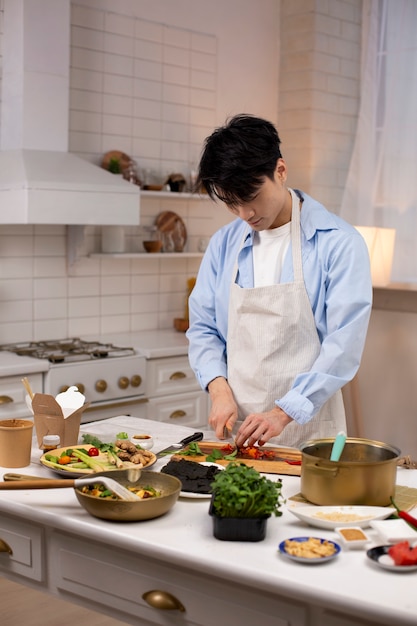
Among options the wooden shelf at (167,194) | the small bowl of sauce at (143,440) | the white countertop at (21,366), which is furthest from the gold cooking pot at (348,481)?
the wooden shelf at (167,194)

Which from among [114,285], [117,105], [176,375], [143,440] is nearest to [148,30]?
[117,105]

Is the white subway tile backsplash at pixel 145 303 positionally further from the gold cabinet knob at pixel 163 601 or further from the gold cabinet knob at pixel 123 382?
the gold cabinet knob at pixel 163 601

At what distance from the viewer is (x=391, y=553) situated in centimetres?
171

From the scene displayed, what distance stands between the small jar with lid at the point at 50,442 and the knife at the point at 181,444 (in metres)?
0.29

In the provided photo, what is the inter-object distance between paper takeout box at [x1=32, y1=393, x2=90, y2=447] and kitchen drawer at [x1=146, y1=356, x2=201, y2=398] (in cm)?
225

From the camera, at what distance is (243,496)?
5.95 feet

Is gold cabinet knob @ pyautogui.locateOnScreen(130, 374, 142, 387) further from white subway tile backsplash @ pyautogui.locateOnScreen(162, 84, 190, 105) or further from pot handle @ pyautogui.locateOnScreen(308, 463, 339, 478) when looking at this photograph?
pot handle @ pyautogui.locateOnScreen(308, 463, 339, 478)

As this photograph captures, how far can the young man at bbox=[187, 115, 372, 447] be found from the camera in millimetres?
2555

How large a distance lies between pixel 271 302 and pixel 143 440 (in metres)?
0.62

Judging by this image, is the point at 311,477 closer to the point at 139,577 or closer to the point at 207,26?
the point at 139,577

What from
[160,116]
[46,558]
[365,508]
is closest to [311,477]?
[365,508]

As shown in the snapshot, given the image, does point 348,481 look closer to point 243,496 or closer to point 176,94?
point 243,496

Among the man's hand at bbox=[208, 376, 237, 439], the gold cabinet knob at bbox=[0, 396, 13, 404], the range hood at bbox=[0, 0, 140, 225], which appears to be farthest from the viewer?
the range hood at bbox=[0, 0, 140, 225]

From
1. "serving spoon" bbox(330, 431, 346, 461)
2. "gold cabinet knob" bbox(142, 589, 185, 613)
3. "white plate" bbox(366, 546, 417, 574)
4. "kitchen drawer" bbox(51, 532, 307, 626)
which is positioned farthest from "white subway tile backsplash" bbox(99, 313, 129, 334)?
"white plate" bbox(366, 546, 417, 574)
